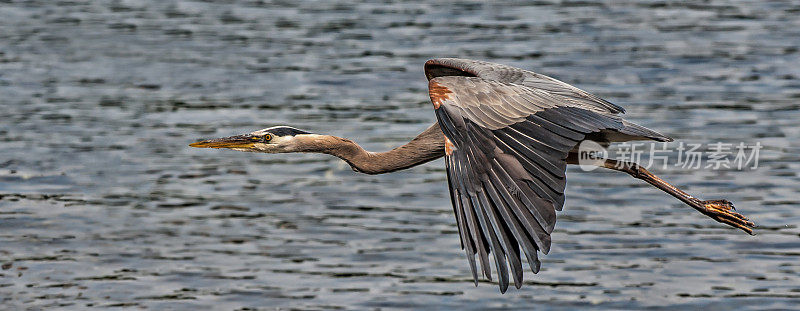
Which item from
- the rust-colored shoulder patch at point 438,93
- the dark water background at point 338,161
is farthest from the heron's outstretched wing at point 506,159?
the dark water background at point 338,161

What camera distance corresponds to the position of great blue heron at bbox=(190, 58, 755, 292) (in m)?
6.52

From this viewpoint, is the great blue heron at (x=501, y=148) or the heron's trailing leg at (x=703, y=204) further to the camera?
the heron's trailing leg at (x=703, y=204)

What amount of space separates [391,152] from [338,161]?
6111mm

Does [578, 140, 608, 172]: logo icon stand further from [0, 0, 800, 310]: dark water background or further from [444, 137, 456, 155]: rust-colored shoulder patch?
[0, 0, 800, 310]: dark water background

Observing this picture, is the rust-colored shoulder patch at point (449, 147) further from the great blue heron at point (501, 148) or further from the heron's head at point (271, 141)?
the heron's head at point (271, 141)

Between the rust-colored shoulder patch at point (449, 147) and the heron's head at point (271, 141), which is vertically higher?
the rust-colored shoulder patch at point (449, 147)

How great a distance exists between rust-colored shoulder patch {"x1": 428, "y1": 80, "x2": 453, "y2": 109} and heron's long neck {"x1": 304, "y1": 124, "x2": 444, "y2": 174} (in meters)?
1.24

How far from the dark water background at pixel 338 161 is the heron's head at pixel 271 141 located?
2.30 metres

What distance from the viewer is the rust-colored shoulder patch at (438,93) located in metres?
7.32

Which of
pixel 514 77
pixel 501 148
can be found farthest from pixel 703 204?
pixel 501 148

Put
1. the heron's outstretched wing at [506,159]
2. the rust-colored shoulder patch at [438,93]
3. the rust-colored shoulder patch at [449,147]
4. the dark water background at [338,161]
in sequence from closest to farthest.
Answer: the heron's outstretched wing at [506,159] < the rust-colored shoulder patch at [449,147] < the rust-colored shoulder patch at [438,93] < the dark water background at [338,161]

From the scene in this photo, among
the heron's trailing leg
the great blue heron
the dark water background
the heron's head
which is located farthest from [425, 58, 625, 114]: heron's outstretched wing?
the dark water background

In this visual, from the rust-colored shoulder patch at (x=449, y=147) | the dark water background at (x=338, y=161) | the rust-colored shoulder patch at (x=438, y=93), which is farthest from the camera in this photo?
the dark water background at (x=338, y=161)

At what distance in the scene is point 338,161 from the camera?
48.9 feet
